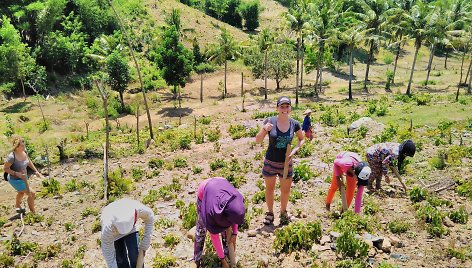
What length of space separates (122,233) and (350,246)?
12.8 ft

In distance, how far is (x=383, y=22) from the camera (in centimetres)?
3328

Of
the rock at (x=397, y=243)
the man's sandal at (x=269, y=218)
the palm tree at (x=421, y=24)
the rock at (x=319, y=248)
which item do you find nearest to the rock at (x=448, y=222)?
the rock at (x=397, y=243)

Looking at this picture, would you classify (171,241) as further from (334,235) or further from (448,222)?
(448,222)

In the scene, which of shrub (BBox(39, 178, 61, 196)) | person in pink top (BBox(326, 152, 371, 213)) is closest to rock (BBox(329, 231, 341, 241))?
person in pink top (BBox(326, 152, 371, 213))

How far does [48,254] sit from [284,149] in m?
5.56

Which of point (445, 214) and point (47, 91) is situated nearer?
point (445, 214)

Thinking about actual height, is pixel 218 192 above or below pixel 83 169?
above

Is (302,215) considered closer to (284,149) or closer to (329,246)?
(329,246)

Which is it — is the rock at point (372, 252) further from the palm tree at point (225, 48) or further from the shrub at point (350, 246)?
the palm tree at point (225, 48)

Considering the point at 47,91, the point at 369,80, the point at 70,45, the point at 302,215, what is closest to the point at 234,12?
the point at 369,80

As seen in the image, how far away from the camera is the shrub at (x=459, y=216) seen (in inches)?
314

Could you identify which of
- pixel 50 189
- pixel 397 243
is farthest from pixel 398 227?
pixel 50 189

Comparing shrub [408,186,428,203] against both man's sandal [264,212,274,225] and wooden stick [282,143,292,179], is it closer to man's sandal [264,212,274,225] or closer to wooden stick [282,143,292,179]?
man's sandal [264,212,274,225]

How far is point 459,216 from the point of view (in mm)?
8023
